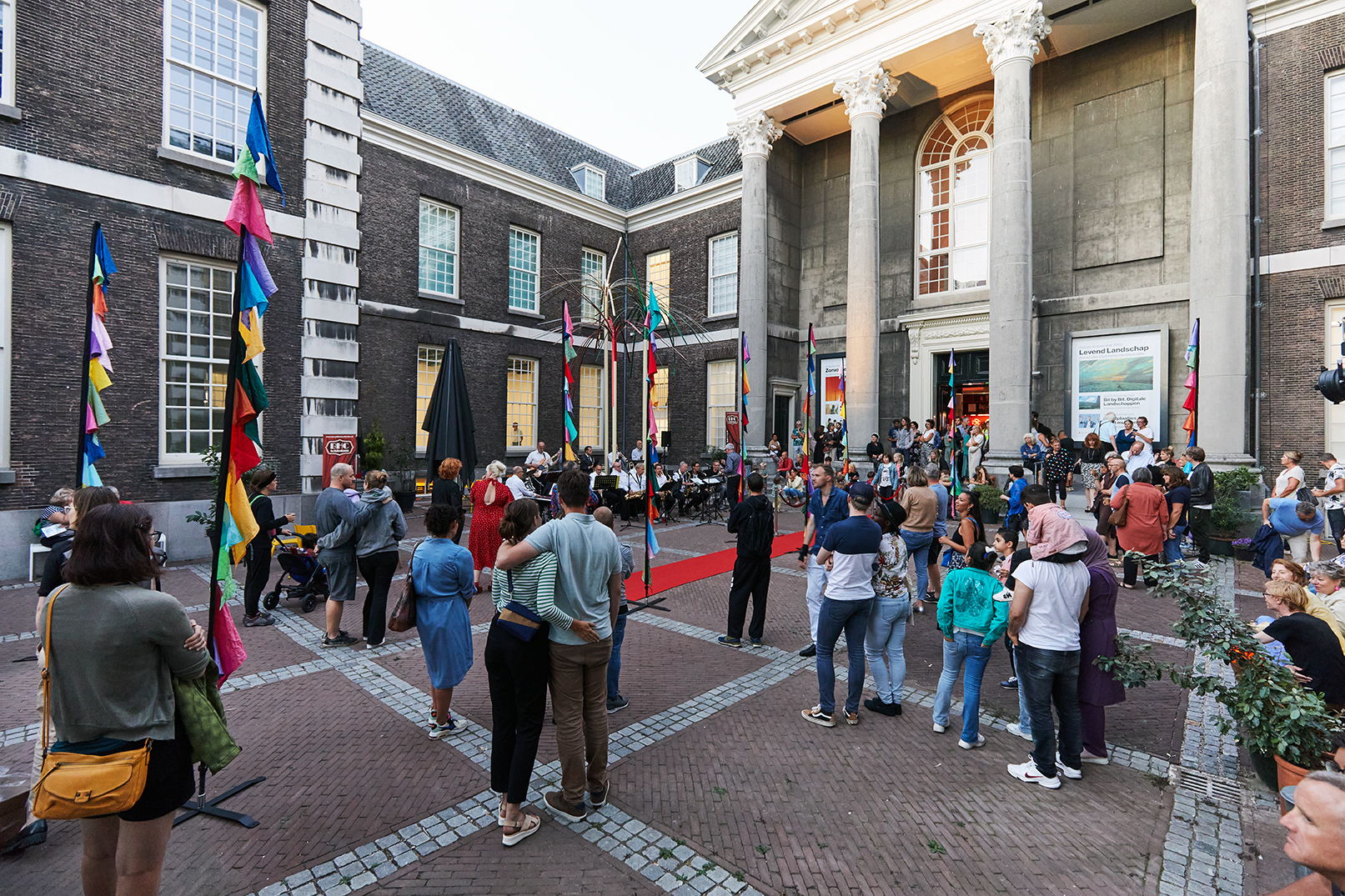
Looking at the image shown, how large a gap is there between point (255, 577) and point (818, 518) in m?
6.62

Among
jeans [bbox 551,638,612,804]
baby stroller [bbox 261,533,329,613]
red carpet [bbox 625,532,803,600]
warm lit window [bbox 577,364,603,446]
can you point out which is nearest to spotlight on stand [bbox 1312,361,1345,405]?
red carpet [bbox 625,532,803,600]

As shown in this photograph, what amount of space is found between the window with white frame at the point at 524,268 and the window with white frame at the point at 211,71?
10505 mm

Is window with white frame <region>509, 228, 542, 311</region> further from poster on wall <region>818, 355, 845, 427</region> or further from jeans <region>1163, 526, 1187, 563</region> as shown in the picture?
jeans <region>1163, 526, 1187, 563</region>

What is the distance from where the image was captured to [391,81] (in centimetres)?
2020

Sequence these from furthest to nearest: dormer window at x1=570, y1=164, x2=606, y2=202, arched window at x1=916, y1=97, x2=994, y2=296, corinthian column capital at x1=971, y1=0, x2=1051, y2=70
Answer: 1. dormer window at x1=570, y1=164, x2=606, y2=202
2. arched window at x1=916, y1=97, x2=994, y2=296
3. corinthian column capital at x1=971, y1=0, x2=1051, y2=70

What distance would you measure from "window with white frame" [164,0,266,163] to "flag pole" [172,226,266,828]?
9.65 metres

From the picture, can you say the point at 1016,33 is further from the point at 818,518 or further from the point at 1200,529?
the point at 818,518

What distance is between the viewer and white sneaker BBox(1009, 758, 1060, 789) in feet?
13.6

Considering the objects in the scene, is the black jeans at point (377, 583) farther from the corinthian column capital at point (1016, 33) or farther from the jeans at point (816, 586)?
the corinthian column capital at point (1016, 33)

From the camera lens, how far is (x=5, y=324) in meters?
9.41

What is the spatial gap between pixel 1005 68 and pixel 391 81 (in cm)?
1807

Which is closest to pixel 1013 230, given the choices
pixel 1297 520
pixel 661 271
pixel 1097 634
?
pixel 1297 520

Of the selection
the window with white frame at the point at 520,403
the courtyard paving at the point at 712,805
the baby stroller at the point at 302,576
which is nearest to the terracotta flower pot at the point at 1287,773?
the courtyard paving at the point at 712,805

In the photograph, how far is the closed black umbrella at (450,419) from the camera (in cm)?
1079
